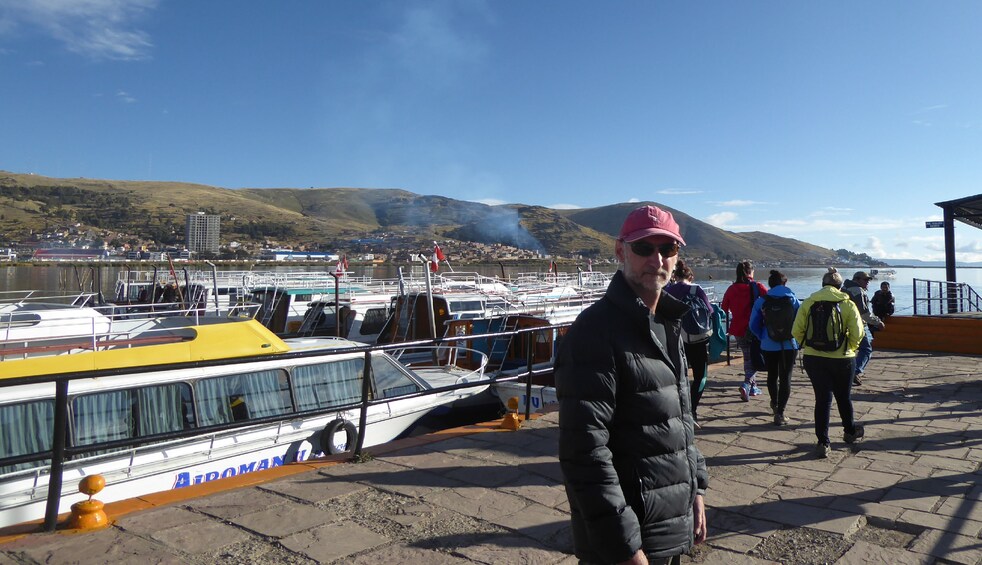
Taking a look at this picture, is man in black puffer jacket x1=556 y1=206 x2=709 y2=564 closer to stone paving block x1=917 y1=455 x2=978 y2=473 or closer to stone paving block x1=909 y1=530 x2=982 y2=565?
stone paving block x1=909 y1=530 x2=982 y2=565

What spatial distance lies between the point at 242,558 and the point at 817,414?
463cm

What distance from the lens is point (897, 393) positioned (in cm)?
828

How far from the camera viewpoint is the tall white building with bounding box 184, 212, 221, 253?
13438 centimetres

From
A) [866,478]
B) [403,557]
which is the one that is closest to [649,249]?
[403,557]

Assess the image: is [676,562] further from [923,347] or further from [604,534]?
[923,347]

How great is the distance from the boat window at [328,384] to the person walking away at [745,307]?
467 cm

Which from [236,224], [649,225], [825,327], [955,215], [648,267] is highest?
[236,224]

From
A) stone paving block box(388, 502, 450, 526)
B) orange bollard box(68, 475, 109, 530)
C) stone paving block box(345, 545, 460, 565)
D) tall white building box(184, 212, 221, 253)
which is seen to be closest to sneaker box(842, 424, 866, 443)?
stone paving block box(388, 502, 450, 526)

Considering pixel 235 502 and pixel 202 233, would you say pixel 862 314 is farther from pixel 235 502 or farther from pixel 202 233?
pixel 202 233

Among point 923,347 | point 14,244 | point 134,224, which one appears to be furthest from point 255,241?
point 923,347

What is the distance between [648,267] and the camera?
212 centimetres

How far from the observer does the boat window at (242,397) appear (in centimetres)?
655

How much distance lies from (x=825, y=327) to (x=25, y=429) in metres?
7.02

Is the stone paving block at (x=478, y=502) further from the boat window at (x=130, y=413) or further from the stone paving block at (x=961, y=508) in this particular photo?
the boat window at (x=130, y=413)
